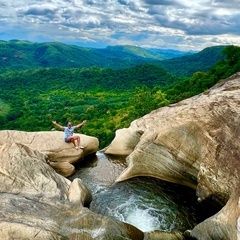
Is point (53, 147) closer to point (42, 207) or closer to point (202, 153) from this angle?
point (42, 207)

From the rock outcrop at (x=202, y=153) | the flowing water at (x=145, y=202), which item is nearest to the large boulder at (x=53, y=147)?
the flowing water at (x=145, y=202)

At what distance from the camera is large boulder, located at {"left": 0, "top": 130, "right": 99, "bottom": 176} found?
74.7 feet

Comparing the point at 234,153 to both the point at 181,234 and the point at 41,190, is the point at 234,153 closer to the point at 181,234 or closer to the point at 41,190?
the point at 181,234

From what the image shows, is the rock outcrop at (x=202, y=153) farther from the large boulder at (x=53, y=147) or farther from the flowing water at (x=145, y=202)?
the large boulder at (x=53, y=147)

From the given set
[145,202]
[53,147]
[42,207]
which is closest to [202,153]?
[145,202]

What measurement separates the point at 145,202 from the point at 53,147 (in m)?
8.72

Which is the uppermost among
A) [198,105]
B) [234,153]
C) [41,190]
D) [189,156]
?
[198,105]

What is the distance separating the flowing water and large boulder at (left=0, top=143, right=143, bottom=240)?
6.52 ft

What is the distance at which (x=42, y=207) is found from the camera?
14.0 metres

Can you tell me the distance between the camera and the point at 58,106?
513ft

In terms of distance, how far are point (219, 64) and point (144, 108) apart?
1830cm

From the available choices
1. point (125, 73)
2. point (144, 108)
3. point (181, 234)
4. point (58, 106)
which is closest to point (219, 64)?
point (144, 108)

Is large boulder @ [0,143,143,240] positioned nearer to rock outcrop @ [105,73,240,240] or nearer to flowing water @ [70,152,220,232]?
flowing water @ [70,152,220,232]

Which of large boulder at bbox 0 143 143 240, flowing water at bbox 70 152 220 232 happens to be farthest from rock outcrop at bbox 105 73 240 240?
large boulder at bbox 0 143 143 240
